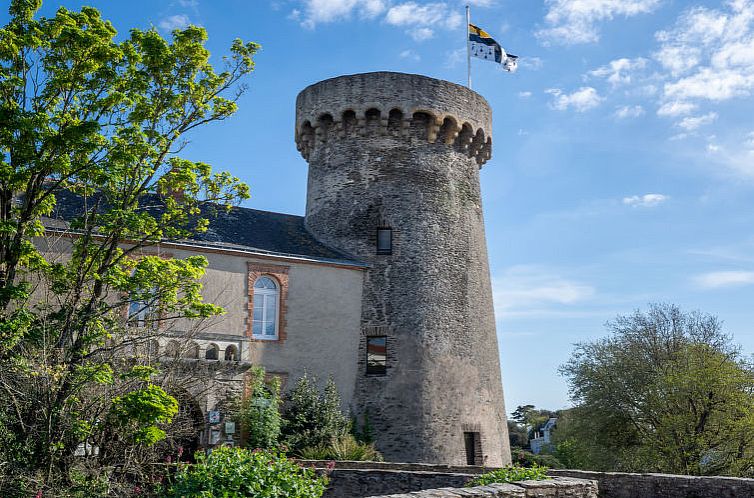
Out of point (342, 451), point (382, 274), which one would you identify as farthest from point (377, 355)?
point (342, 451)

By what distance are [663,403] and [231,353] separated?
51.7ft

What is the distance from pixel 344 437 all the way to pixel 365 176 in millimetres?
9077

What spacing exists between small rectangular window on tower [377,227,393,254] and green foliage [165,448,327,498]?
1497 cm

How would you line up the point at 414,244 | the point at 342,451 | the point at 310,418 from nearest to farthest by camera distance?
the point at 342,451, the point at 310,418, the point at 414,244

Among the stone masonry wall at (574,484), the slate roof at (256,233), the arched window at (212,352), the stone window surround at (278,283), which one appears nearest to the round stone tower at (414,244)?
the slate roof at (256,233)

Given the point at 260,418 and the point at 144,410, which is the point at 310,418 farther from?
the point at 144,410

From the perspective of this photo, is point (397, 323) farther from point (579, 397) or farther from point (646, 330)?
point (646, 330)

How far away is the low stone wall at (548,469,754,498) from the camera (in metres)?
14.0

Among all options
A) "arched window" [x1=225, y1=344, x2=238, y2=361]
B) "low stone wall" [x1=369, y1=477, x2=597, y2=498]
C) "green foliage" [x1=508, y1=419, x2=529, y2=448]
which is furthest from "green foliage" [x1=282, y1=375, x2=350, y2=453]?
"green foliage" [x1=508, y1=419, x2=529, y2=448]

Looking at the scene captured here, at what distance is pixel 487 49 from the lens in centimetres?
2878

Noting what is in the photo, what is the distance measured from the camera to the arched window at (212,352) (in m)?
21.5

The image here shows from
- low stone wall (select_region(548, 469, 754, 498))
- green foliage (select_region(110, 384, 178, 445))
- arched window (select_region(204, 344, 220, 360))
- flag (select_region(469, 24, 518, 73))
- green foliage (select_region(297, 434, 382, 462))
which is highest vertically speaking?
flag (select_region(469, 24, 518, 73))

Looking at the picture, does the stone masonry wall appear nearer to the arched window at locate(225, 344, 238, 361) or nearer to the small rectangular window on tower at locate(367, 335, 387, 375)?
the arched window at locate(225, 344, 238, 361)

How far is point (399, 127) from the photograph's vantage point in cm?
2655
